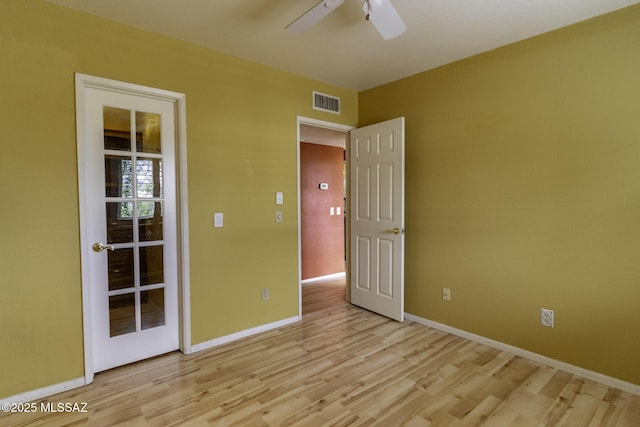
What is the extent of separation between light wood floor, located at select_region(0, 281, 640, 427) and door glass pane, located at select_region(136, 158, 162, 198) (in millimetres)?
1336

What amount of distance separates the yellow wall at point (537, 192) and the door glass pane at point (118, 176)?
2610mm

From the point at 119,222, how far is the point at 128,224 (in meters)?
0.06

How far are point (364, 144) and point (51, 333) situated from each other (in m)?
3.15

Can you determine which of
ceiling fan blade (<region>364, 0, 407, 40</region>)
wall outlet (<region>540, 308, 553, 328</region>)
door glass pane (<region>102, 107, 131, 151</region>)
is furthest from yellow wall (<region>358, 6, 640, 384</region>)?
door glass pane (<region>102, 107, 131, 151</region>)

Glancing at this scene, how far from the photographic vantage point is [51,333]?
6.97ft

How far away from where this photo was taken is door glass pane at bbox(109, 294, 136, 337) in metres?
2.40

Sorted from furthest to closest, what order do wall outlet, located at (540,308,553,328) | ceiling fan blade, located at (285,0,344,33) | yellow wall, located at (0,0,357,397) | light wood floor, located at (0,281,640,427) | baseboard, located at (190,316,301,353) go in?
baseboard, located at (190,316,301,353), wall outlet, located at (540,308,553,328), yellow wall, located at (0,0,357,397), light wood floor, located at (0,281,640,427), ceiling fan blade, located at (285,0,344,33)

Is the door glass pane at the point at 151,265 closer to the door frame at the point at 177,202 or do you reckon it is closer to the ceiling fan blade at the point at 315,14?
the door frame at the point at 177,202

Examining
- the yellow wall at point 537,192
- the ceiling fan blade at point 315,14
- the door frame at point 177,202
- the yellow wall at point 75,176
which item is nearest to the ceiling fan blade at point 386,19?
the ceiling fan blade at point 315,14

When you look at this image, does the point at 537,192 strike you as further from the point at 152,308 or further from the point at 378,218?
the point at 152,308

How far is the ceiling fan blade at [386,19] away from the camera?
5.74 ft

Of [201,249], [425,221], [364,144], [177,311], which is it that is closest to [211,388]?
[177,311]

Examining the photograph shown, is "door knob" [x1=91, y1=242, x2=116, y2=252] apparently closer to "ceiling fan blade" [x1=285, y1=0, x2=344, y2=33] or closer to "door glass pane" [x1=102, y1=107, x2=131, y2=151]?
"door glass pane" [x1=102, y1=107, x2=131, y2=151]

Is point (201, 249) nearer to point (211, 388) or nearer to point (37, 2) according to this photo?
point (211, 388)
